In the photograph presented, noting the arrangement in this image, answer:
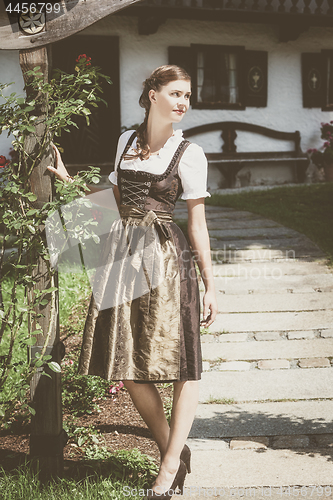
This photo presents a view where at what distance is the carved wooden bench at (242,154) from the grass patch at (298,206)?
1.50 metres

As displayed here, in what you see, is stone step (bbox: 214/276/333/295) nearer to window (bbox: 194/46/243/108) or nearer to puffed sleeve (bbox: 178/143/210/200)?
puffed sleeve (bbox: 178/143/210/200)

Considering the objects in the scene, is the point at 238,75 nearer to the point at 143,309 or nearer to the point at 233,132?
the point at 233,132

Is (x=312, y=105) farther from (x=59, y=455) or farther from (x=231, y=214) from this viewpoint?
(x=59, y=455)

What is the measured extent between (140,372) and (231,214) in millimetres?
6143

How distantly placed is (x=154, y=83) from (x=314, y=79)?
35.9 ft

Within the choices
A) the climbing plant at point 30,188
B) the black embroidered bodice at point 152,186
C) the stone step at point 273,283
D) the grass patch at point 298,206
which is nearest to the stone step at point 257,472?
the climbing plant at point 30,188

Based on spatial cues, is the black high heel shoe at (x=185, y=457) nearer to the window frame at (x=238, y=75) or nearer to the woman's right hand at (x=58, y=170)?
the woman's right hand at (x=58, y=170)

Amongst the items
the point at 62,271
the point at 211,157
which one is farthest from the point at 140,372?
the point at 211,157

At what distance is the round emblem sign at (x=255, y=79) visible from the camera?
468 inches

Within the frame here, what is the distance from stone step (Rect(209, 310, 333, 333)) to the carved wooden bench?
22.5 feet

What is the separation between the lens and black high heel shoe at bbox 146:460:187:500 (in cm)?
236

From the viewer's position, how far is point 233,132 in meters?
11.8

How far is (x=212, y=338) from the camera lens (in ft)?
14.7

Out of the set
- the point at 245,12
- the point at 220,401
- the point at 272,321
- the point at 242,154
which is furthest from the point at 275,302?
the point at 245,12
